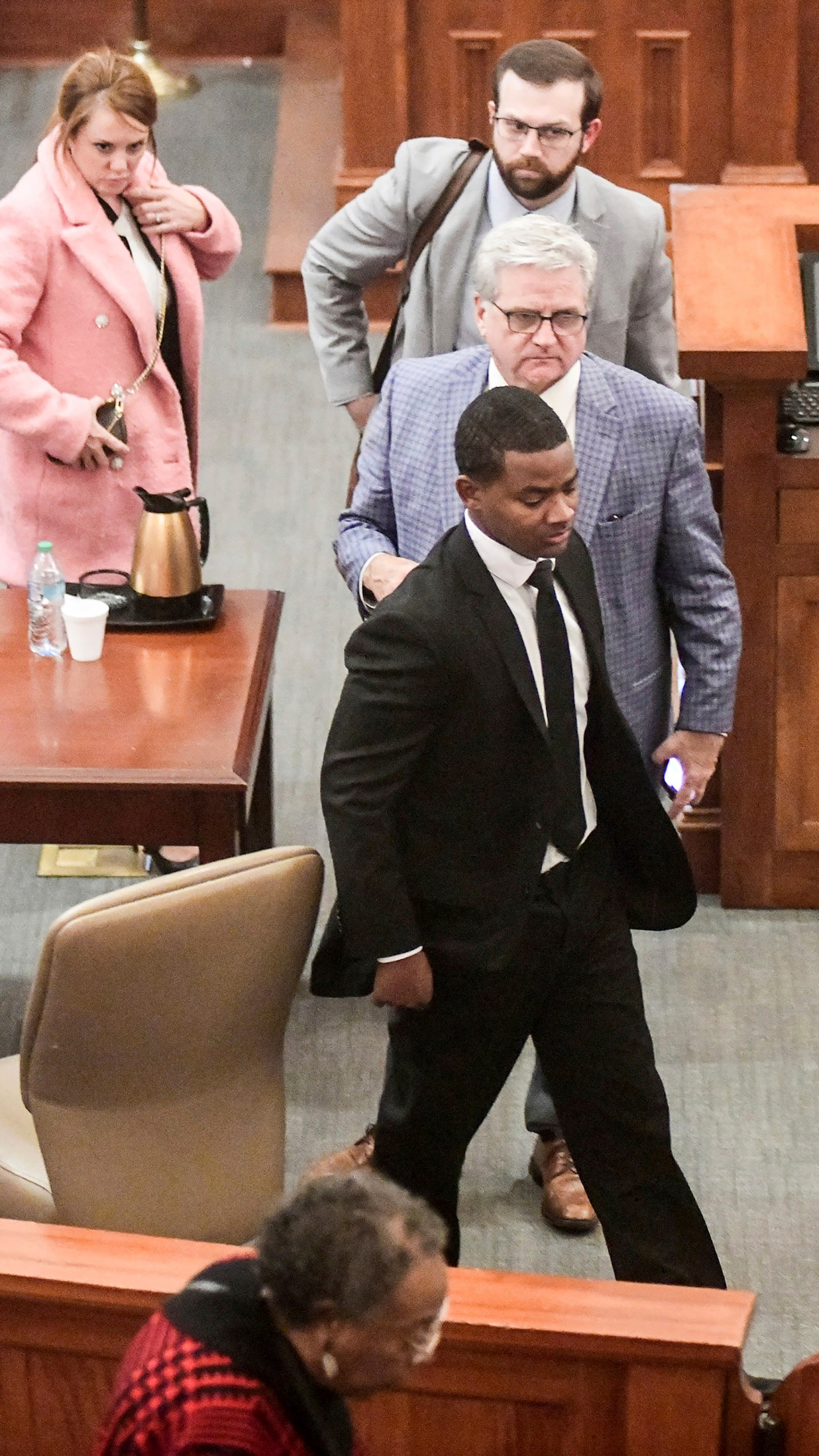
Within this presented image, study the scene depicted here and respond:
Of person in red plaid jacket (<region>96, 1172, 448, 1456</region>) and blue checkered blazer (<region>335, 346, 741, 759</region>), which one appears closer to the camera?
person in red plaid jacket (<region>96, 1172, 448, 1456</region>)

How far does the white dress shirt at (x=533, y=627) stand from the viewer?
229cm

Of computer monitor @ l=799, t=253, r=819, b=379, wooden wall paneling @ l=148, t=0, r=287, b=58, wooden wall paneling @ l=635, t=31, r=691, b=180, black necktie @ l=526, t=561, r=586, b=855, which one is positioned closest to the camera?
black necktie @ l=526, t=561, r=586, b=855

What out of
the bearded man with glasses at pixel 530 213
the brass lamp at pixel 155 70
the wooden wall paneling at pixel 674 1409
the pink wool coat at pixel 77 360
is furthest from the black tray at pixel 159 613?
the brass lamp at pixel 155 70

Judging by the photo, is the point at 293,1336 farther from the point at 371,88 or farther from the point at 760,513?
the point at 371,88

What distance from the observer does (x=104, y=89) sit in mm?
3240

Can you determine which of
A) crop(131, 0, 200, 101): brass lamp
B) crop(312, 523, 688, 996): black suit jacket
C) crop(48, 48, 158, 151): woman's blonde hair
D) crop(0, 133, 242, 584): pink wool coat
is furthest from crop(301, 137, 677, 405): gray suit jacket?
crop(131, 0, 200, 101): brass lamp

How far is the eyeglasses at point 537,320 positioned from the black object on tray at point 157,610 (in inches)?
33.6

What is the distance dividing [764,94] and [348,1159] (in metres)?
3.98

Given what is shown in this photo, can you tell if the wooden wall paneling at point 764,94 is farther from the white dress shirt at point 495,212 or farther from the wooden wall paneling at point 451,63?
the white dress shirt at point 495,212

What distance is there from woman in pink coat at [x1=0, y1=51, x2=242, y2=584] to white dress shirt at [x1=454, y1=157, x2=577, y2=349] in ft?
1.78

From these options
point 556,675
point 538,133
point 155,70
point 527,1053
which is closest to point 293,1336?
point 556,675

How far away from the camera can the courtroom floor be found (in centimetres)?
292

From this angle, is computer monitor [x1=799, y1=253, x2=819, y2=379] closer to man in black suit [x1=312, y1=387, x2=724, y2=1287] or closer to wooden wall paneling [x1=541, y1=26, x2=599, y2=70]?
man in black suit [x1=312, y1=387, x2=724, y2=1287]

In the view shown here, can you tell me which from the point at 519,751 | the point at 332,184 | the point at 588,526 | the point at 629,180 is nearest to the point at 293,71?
the point at 332,184
